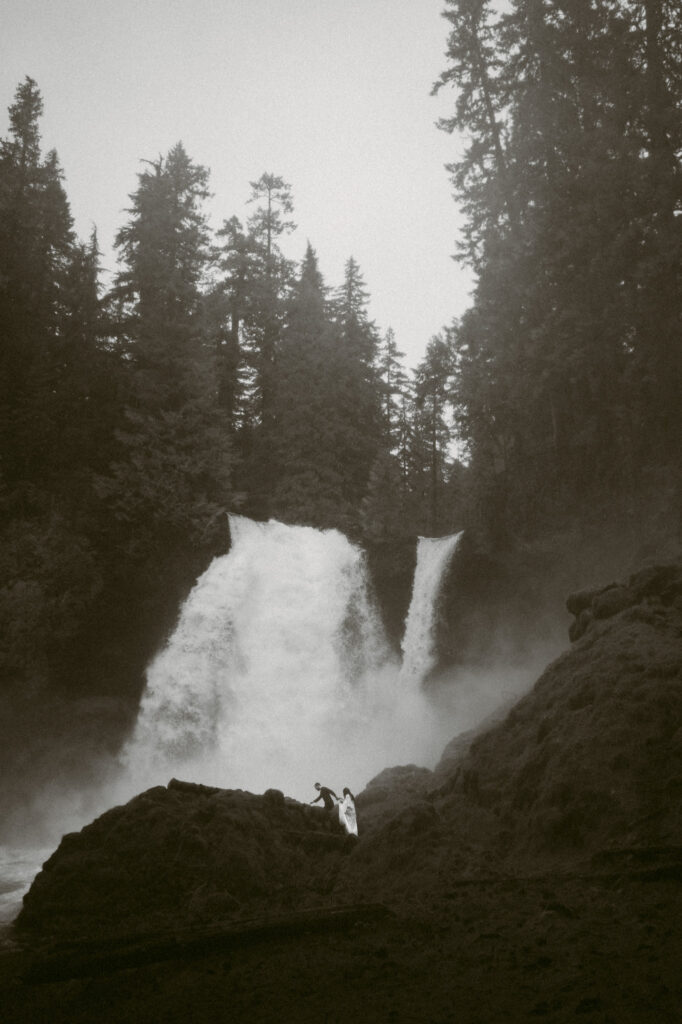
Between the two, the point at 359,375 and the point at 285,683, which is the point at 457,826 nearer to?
the point at 285,683

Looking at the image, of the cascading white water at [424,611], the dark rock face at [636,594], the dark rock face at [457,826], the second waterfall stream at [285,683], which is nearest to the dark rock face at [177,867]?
the dark rock face at [457,826]

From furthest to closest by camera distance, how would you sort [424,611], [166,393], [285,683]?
1. [166,393]
2. [424,611]
3. [285,683]

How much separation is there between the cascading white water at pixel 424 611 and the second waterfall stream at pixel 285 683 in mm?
45

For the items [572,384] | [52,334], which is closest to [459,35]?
[572,384]

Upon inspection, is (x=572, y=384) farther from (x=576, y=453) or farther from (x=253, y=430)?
(x=253, y=430)

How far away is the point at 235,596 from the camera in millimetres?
23156

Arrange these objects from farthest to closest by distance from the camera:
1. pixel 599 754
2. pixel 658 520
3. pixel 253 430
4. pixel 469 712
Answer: pixel 253 430 → pixel 469 712 → pixel 658 520 → pixel 599 754

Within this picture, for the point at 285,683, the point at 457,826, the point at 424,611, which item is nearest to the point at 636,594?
the point at 457,826

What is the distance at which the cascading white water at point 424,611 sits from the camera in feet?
72.3

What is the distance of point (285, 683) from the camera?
868 inches

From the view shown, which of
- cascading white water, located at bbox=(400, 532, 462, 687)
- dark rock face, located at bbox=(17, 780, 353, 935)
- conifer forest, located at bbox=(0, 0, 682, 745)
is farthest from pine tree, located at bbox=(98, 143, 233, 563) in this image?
dark rock face, located at bbox=(17, 780, 353, 935)

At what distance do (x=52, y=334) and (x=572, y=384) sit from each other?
20679 millimetres

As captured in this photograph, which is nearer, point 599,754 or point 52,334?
point 599,754

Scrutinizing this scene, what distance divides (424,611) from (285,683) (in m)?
5.18
